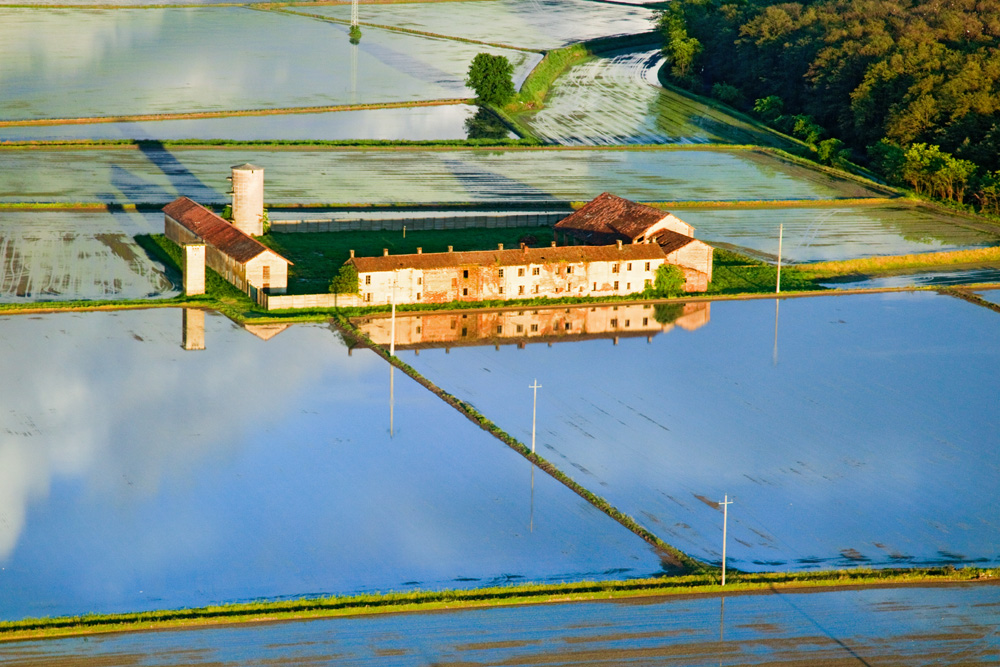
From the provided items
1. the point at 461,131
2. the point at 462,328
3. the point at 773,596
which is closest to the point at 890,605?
the point at 773,596

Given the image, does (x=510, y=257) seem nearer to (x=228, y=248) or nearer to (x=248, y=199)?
(x=228, y=248)

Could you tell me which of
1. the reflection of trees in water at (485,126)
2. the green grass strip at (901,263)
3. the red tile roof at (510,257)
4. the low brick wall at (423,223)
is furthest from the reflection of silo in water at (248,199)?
the reflection of trees in water at (485,126)

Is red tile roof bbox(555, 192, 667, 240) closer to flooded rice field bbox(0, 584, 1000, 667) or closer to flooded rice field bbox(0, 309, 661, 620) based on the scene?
flooded rice field bbox(0, 309, 661, 620)

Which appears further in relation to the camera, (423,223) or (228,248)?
(423,223)

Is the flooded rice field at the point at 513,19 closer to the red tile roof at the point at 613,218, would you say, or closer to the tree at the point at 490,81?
the tree at the point at 490,81

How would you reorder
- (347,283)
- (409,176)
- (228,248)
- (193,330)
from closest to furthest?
(193,330) → (347,283) → (228,248) → (409,176)

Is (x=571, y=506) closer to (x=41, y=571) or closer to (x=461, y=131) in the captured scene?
(x=41, y=571)

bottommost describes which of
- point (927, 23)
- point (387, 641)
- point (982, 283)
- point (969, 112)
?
point (387, 641)

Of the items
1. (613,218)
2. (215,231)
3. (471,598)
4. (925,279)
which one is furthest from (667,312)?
(471,598)

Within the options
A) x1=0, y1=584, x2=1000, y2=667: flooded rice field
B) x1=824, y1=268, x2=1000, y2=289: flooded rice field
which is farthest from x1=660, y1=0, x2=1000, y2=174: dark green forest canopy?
x1=0, y1=584, x2=1000, y2=667: flooded rice field
